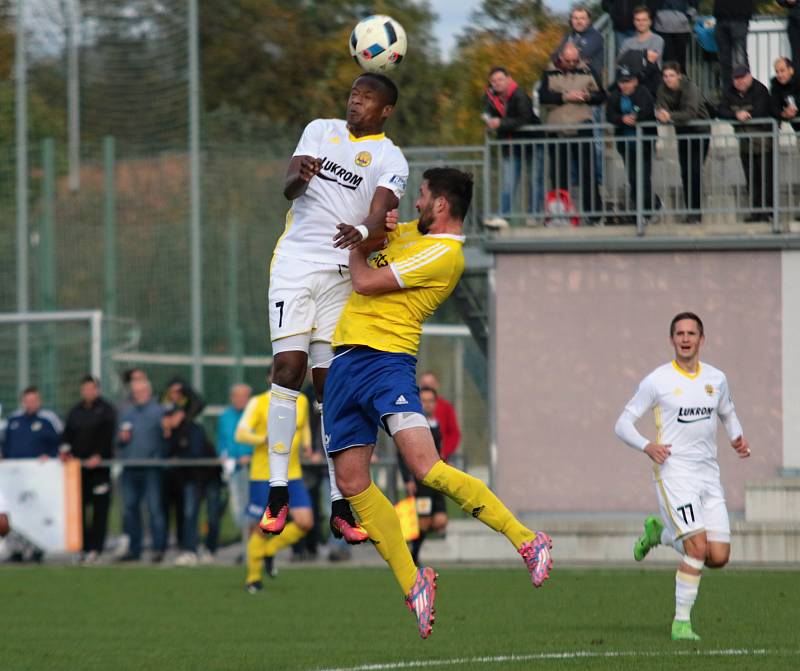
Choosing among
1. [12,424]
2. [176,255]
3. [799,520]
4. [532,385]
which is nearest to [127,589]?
[12,424]

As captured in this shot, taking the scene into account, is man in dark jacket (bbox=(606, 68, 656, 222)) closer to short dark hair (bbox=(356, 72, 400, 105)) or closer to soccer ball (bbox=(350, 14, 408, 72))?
soccer ball (bbox=(350, 14, 408, 72))

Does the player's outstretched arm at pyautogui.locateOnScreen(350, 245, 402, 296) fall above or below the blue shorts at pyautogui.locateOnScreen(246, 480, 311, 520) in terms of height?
above

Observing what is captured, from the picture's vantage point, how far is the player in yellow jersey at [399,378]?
877cm

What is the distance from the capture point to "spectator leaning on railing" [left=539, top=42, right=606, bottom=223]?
18484 mm

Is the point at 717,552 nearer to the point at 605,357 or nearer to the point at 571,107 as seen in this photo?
the point at 605,357

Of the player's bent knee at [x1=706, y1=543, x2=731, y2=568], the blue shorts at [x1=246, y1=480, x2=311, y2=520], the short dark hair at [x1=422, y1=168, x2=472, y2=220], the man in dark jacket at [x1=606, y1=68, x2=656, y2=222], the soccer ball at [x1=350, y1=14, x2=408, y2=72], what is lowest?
the player's bent knee at [x1=706, y1=543, x2=731, y2=568]

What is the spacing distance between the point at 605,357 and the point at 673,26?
3.64 meters

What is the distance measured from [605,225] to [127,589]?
6.70 meters

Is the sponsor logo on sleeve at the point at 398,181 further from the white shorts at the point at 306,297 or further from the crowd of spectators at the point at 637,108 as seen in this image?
the crowd of spectators at the point at 637,108

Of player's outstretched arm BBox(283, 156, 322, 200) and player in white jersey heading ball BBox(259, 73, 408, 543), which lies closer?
player's outstretched arm BBox(283, 156, 322, 200)

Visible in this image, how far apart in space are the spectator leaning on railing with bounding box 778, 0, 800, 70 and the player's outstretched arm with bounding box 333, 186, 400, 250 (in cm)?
1021

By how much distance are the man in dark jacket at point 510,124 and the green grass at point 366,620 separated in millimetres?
4289

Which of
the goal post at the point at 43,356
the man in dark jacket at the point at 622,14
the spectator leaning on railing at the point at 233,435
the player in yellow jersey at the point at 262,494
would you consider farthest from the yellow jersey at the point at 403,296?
the goal post at the point at 43,356

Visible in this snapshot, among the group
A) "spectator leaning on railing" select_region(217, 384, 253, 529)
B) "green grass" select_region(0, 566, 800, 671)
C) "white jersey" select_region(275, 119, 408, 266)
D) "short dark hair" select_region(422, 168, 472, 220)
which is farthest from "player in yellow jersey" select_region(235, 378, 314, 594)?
"short dark hair" select_region(422, 168, 472, 220)
